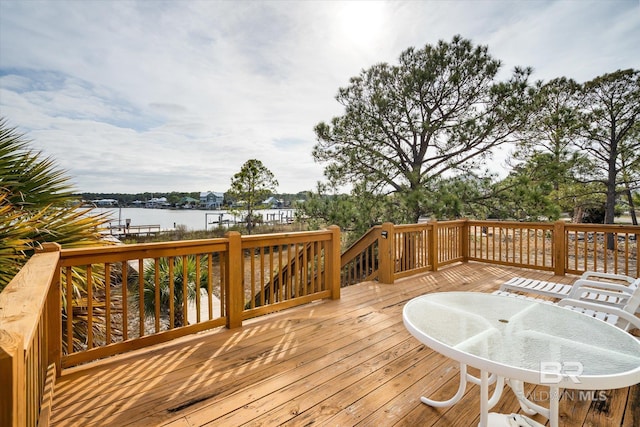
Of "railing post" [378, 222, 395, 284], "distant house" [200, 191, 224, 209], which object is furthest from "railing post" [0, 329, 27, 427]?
"distant house" [200, 191, 224, 209]

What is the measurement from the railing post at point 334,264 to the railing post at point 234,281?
1247 millimetres

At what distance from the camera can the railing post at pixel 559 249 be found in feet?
16.1

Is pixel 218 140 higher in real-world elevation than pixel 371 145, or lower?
higher

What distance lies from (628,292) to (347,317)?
2482 millimetres

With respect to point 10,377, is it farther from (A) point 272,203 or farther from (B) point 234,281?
(A) point 272,203

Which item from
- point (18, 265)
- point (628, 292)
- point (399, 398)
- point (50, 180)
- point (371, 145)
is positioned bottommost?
point (399, 398)

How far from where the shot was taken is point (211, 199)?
19516mm

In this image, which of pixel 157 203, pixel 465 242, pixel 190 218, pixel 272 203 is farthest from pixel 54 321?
pixel 190 218

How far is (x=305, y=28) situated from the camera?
19.6ft

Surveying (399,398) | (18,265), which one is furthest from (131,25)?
(399,398)

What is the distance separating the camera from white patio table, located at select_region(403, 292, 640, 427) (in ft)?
3.76

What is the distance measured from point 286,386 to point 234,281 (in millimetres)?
1202

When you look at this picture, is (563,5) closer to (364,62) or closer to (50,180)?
(364,62)

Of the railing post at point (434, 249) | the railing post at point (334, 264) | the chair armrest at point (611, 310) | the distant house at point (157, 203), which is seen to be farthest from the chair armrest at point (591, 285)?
the distant house at point (157, 203)
